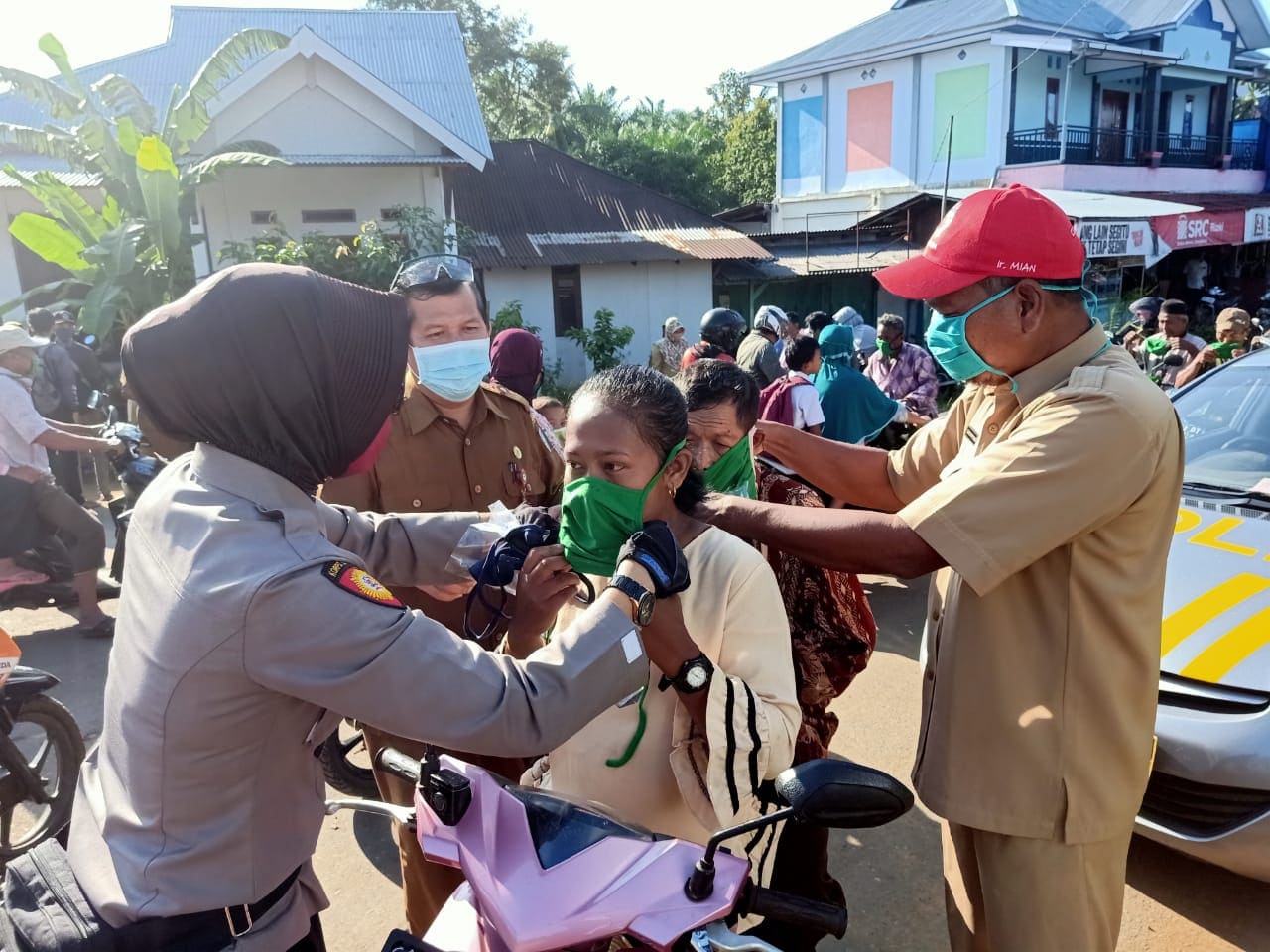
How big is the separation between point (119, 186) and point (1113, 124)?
21.8 meters

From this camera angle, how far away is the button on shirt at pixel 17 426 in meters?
5.56

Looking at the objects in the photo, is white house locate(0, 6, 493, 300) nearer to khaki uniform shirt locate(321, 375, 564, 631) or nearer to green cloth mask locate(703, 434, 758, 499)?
khaki uniform shirt locate(321, 375, 564, 631)

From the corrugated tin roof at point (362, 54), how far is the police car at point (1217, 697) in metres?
12.0

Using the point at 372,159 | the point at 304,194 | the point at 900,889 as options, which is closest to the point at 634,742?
the point at 900,889

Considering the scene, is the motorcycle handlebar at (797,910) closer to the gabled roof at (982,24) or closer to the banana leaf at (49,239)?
the banana leaf at (49,239)

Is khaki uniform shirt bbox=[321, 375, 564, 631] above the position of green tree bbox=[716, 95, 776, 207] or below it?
below

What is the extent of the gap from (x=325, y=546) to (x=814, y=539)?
0.95 m

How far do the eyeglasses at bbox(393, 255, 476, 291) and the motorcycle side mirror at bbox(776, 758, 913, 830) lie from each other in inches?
81.1

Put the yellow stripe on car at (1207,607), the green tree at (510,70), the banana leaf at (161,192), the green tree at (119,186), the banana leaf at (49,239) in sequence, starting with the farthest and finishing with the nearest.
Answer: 1. the green tree at (510,70)
2. the green tree at (119,186)
3. the banana leaf at (49,239)
4. the banana leaf at (161,192)
5. the yellow stripe on car at (1207,607)

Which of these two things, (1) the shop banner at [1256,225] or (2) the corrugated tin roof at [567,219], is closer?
(2) the corrugated tin roof at [567,219]

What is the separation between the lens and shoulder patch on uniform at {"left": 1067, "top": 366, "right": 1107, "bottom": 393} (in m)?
1.67

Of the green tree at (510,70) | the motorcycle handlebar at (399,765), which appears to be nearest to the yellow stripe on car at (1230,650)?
the motorcycle handlebar at (399,765)

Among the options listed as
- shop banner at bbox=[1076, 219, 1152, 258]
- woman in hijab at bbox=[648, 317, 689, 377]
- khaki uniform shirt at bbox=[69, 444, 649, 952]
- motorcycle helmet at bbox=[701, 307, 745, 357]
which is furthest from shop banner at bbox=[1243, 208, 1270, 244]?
khaki uniform shirt at bbox=[69, 444, 649, 952]

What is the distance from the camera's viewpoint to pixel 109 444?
593 centimetres
